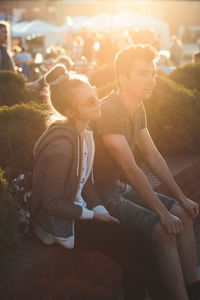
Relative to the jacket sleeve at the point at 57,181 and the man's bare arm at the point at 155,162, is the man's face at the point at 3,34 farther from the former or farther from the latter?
the jacket sleeve at the point at 57,181

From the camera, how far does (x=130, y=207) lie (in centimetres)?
331

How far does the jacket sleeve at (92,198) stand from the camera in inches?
126

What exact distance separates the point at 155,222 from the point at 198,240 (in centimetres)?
188

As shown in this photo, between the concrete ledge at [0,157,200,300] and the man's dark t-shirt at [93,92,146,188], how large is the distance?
496mm

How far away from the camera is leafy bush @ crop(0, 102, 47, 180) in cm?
393

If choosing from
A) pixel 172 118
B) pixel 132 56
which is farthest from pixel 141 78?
pixel 172 118

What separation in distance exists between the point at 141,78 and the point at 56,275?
1.31m

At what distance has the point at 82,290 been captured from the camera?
3.46 m

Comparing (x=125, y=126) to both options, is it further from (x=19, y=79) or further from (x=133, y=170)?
(x=19, y=79)

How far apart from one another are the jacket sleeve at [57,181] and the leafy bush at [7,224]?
0.18 m

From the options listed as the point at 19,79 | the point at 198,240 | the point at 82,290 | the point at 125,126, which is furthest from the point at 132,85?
the point at 19,79

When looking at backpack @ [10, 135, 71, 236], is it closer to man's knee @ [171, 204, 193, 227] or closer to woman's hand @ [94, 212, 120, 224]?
woman's hand @ [94, 212, 120, 224]

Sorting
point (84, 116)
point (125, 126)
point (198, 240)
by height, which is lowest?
point (198, 240)

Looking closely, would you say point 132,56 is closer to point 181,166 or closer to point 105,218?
point 105,218
